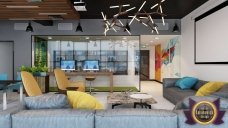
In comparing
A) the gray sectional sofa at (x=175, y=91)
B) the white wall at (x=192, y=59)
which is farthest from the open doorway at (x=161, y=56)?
the gray sectional sofa at (x=175, y=91)

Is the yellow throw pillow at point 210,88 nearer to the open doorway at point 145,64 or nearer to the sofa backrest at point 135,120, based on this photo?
the sofa backrest at point 135,120

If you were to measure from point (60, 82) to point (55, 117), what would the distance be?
4841 millimetres

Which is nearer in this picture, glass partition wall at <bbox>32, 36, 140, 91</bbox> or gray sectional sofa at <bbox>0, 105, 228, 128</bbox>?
gray sectional sofa at <bbox>0, 105, 228, 128</bbox>

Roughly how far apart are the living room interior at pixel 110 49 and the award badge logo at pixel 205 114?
216cm

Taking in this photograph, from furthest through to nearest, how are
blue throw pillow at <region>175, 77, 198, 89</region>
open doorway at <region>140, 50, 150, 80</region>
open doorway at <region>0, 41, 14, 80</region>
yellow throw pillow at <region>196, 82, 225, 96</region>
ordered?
open doorway at <region>140, 50, 150, 80</region> → open doorway at <region>0, 41, 14, 80</region> → blue throw pillow at <region>175, 77, 198, 89</region> → yellow throw pillow at <region>196, 82, 225, 96</region>

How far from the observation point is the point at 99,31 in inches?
380

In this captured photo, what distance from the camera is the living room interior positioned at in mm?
6090

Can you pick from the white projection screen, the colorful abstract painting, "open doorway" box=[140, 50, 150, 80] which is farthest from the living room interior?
"open doorway" box=[140, 50, 150, 80]

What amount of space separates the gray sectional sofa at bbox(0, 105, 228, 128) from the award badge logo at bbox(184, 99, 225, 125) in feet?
0.16

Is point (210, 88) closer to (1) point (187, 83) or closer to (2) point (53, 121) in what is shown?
(1) point (187, 83)

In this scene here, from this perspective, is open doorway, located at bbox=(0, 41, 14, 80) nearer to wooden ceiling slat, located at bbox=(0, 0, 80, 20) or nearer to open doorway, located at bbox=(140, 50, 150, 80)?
wooden ceiling slat, located at bbox=(0, 0, 80, 20)

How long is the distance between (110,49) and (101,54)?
460 millimetres

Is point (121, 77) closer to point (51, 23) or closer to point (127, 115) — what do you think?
point (51, 23)

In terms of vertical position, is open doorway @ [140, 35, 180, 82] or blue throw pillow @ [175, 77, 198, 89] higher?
open doorway @ [140, 35, 180, 82]
